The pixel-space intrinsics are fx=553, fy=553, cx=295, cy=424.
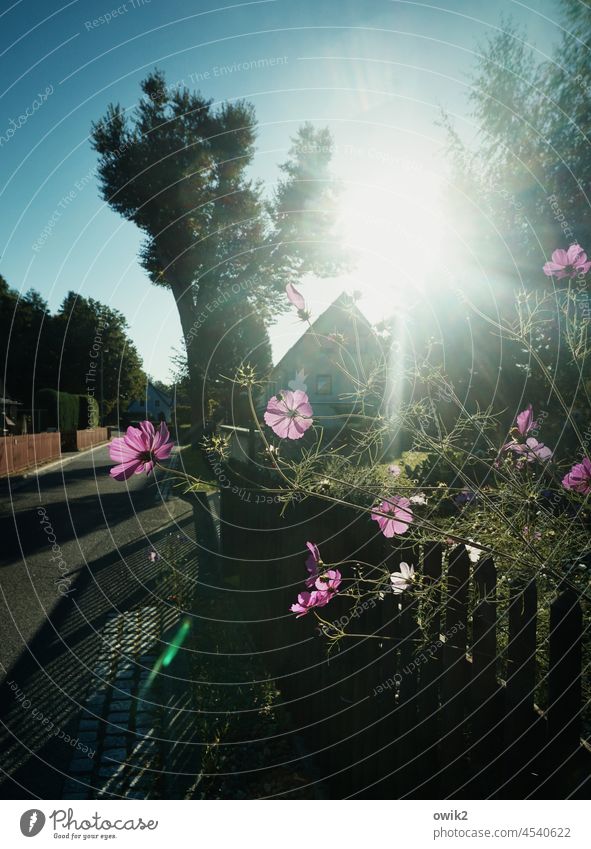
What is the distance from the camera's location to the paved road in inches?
116

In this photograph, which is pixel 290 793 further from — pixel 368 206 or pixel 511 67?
pixel 511 67

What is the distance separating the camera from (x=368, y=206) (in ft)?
8.54

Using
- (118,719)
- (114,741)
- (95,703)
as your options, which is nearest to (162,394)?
(95,703)

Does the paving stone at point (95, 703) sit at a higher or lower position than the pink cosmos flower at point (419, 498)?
lower

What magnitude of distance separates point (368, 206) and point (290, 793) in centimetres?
263

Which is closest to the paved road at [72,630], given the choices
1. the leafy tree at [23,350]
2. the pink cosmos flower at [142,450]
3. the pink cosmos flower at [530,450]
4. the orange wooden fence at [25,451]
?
the pink cosmos flower at [142,450]

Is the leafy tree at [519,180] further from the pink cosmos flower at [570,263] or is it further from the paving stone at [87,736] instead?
the paving stone at [87,736]

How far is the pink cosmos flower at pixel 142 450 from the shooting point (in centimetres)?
136

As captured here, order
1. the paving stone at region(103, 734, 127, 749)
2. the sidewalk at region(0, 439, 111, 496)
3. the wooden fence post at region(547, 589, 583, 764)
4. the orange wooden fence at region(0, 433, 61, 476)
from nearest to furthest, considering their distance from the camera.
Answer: the wooden fence post at region(547, 589, 583, 764) → the paving stone at region(103, 734, 127, 749) → the sidewalk at region(0, 439, 111, 496) → the orange wooden fence at region(0, 433, 61, 476)

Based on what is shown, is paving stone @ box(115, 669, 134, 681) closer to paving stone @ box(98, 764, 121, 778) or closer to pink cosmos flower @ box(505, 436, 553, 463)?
paving stone @ box(98, 764, 121, 778)

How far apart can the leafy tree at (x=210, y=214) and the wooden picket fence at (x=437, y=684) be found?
8.70 metres

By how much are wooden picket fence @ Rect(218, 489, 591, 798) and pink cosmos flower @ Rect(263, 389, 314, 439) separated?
0.59 metres

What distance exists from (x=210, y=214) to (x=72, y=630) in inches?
432
